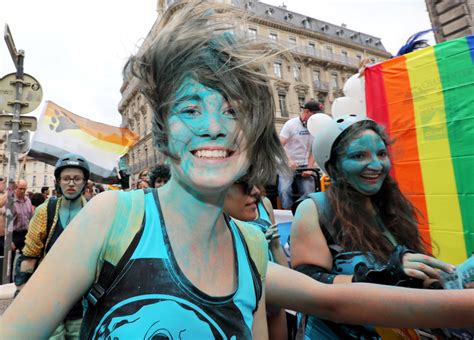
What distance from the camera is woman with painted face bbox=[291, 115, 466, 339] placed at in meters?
1.17

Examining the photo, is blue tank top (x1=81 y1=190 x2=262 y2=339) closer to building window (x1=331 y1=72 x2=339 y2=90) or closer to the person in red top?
the person in red top

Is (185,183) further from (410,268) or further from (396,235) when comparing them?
(396,235)

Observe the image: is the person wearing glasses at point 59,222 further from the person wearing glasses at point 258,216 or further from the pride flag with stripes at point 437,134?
the pride flag with stripes at point 437,134

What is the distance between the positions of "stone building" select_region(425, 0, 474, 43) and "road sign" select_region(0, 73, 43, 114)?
6.67 meters

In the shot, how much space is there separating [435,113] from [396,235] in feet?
6.85

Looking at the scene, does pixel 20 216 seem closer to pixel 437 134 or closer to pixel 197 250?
pixel 197 250

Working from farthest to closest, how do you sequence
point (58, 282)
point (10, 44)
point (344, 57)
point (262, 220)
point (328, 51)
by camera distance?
1. point (344, 57)
2. point (328, 51)
3. point (10, 44)
4. point (262, 220)
5. point (58, 282)

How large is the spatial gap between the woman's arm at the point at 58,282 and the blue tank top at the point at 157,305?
70mm

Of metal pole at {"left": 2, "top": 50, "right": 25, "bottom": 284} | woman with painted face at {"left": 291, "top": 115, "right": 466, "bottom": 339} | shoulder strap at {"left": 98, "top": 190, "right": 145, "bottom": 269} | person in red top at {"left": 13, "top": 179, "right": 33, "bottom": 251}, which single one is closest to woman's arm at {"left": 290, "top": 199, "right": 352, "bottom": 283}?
woman with painted face at {"left": 291, "top": 115, "right": 466, "bottom": 339}

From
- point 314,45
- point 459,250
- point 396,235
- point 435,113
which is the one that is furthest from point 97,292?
point 314,45

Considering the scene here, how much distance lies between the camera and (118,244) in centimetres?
66

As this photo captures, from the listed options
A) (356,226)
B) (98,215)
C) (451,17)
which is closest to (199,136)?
(98,215)

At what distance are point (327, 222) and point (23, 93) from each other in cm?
493

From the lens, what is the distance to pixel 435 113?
10.2 feet
